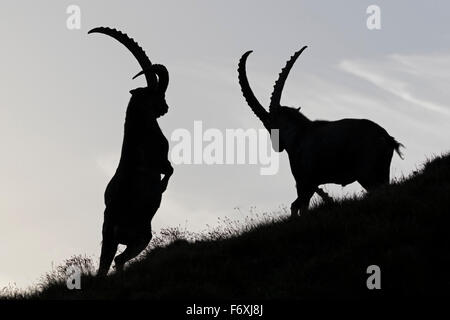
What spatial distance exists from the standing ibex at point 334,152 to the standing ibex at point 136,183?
102 inches

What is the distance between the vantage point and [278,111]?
18.0m

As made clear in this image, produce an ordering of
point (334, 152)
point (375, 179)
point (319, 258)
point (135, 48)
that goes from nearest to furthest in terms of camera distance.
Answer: point (319, 258) < point (135, 48) < point (375, 179) < point (334, 152)

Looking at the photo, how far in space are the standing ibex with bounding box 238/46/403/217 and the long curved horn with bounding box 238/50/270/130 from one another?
83 cm

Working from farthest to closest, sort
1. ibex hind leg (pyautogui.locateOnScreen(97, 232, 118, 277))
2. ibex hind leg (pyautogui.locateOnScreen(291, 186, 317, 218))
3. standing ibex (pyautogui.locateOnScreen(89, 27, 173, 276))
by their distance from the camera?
ibex hind leg (pyautogui.locateOnScreen(291, 186, 317, 218)) → ibex hind leg (pyautogui.locateOnScreen(97, 232, 118, 277)) → standing ibex (pyautogui.locateOnScreen(89, 27, 173, 276))

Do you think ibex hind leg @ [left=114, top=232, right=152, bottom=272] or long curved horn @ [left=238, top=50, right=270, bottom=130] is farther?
long curved horn @ [left=238, top=50, right=270, bottom=130]

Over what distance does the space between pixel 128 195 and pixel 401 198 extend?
166 inches

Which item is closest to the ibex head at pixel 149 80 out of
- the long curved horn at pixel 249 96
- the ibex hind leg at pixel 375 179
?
the ibex hind leg at pixel 375 179

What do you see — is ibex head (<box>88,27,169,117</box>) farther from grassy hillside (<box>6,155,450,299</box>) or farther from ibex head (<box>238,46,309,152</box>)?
ibex head (<box>238,46,309,152</box>)

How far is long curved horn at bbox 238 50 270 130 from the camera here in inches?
725

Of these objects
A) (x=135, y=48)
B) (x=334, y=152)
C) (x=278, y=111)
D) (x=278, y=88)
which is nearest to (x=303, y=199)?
(x=334, y=152)

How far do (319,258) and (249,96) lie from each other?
6850 millimetres

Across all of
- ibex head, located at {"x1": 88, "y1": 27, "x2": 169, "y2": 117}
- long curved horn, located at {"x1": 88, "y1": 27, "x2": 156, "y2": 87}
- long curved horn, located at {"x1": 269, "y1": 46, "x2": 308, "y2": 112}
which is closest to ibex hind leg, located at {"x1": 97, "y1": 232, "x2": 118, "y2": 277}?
ibex head, located at {"x1": 88, "y1": 27, "x2": 169, "y2": 117}

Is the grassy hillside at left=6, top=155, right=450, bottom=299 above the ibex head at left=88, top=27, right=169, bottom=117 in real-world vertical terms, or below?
below

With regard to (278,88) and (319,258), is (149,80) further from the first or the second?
(278,88)
